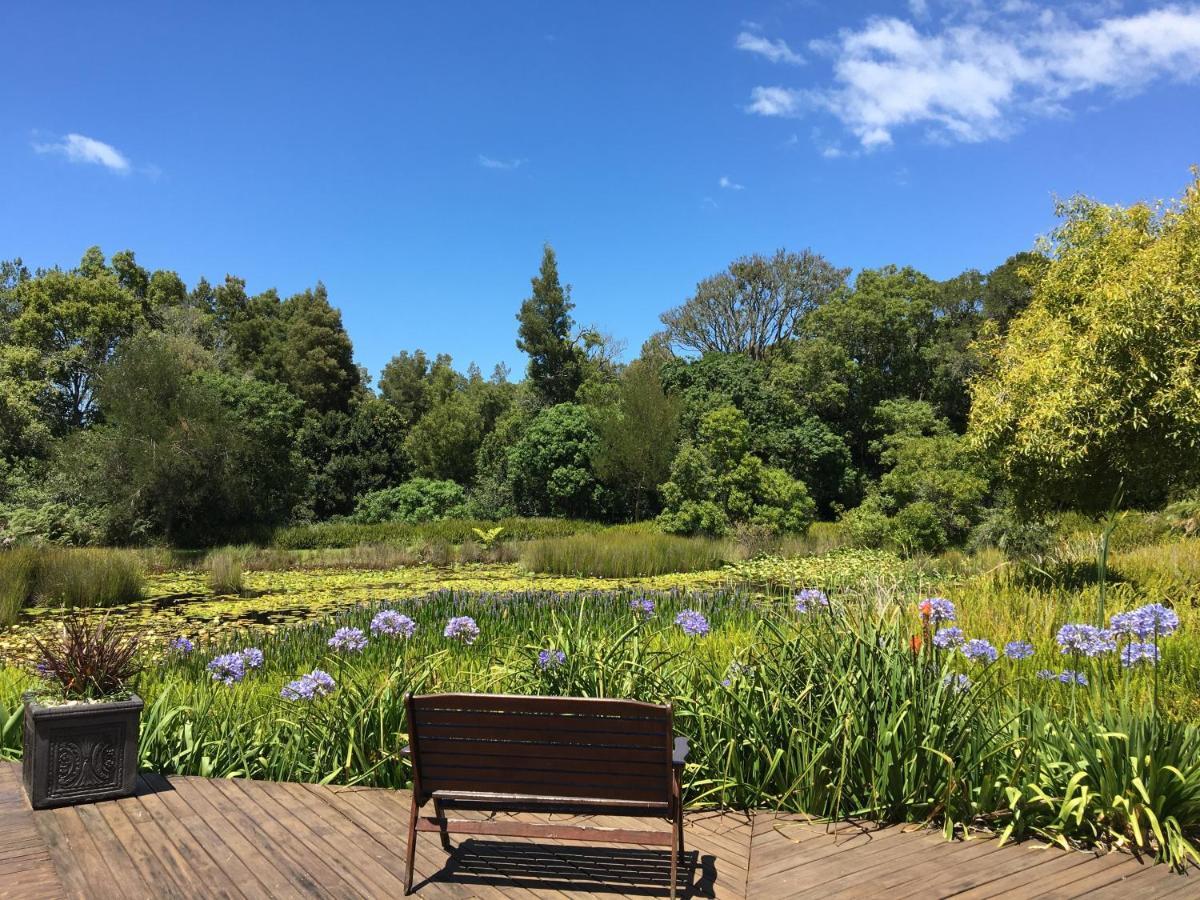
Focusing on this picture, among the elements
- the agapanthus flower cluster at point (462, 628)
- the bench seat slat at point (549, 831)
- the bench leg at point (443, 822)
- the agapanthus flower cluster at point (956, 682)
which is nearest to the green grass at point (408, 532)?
the agapanthus flower cluster at point (462, 628)

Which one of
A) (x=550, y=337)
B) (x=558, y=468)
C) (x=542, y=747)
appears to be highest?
(x=550, y=337)

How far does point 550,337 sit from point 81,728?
25395 millimetres

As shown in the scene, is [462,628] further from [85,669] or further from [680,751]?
[680,751]

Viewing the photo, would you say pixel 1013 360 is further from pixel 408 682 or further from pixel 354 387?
pixel 354 387

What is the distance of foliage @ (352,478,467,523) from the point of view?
23234 millimetres

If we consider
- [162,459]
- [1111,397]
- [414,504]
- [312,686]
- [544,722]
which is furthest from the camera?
[414,504]

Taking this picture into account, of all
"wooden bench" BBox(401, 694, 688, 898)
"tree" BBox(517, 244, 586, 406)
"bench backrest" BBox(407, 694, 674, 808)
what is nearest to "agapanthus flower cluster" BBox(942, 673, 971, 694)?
"wooden bench" BBox(401, 694, 688, 898)

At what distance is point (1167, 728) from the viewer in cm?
302

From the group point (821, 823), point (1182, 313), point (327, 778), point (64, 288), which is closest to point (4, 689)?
point (327, 778)

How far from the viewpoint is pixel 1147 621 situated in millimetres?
3479

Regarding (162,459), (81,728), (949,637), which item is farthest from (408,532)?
(949,637)

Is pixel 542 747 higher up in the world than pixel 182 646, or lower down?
higher up

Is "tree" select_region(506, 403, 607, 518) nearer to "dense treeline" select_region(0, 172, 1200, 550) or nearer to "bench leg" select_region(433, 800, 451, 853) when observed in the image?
"dense treeline" select_region(0, 172, 1200, 550)

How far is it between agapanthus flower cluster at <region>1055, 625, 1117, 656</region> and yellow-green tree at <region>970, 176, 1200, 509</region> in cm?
477
